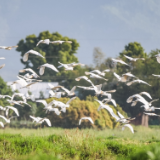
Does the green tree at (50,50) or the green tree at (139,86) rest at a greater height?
the green tree at (50,50)

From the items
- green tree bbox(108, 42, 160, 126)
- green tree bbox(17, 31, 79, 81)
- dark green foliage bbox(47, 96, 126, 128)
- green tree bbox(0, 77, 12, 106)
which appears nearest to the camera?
dark green foliage bbox(47, 96, 126, 128)

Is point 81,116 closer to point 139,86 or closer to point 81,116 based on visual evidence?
point 81,116

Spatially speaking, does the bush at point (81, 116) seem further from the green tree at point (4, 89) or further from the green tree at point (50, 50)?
the green tree at point (50, 50)

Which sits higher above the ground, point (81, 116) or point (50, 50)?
point (50, 50)

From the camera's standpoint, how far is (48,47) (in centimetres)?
3353

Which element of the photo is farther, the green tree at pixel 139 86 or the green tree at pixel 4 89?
the green tree at pixel 4 89

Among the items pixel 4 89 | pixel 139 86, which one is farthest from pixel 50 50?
pixel 139 86

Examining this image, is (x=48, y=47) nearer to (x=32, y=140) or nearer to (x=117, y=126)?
(x=117, y=126)

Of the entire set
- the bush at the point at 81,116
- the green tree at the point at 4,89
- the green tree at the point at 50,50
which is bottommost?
the bush at the point at 81,116

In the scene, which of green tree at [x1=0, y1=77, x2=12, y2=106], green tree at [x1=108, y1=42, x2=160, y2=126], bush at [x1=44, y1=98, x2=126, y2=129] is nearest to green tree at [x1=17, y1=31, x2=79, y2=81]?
green tree at [x1=0, y1=77, x2=12, y2=106]

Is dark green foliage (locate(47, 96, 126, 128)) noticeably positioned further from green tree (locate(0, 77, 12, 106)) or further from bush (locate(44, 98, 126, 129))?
green tree (locate(0, 77, 12, 106))

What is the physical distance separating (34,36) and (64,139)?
27.3 metres

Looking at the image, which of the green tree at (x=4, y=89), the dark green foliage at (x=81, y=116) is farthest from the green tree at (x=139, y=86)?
the green tree at (x=4, y=89)

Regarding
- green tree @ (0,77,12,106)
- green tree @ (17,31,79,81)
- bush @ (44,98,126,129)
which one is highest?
green tree @ (17,31,79,81)
